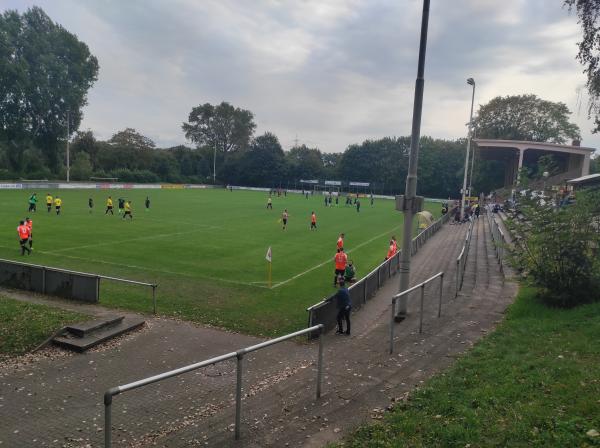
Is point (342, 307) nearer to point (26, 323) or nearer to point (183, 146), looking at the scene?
point (26, 323)

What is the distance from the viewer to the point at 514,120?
86.3 metres

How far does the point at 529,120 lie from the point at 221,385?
92.1 meters

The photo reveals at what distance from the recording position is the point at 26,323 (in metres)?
10.9

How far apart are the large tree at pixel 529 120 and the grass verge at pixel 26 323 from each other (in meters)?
88.4

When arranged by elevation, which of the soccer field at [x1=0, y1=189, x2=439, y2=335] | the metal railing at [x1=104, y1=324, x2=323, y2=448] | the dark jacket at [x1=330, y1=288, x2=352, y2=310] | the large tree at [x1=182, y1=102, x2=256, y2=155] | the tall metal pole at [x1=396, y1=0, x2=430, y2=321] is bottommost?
the soccer field at [x1=0, y1=189, x2=439, y2=335]

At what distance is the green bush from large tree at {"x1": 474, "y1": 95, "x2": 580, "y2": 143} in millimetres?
80967

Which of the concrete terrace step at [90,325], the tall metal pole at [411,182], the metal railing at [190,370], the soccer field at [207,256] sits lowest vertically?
the soccer field at [207,256]

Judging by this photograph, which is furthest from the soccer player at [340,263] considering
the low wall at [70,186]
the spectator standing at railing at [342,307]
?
the low wall at [70,186]

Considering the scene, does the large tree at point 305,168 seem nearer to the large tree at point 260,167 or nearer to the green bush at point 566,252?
the large tree at point 260,167

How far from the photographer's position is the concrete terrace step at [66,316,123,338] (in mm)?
10391

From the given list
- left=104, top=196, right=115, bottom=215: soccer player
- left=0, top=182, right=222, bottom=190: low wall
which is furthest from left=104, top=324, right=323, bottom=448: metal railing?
left=0, top=182, right=222, bottom=190: low wall

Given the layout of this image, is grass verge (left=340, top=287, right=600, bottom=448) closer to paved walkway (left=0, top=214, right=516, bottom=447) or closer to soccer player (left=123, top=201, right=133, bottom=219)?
paved walkway (left=0, top=214, right=516, bottom=447)

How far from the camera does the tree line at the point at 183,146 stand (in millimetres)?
70688

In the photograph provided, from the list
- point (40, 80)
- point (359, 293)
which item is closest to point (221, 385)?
point (359, 293)
